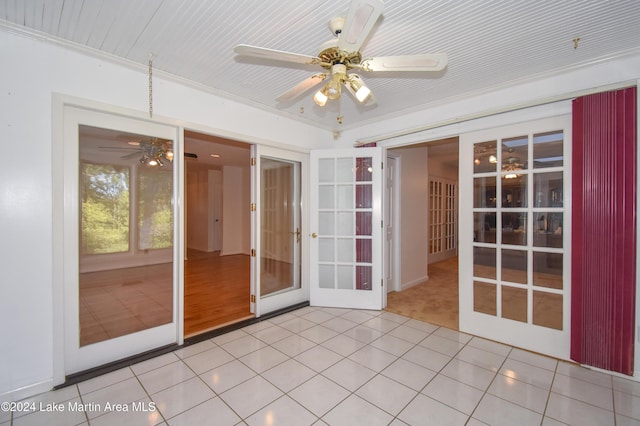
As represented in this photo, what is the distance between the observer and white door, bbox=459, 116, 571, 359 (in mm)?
2633

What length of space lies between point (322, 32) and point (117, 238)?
2.55 meters

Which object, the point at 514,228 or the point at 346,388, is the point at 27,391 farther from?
the point at 514,228

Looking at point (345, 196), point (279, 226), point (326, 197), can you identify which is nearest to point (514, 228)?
point (345, 196)

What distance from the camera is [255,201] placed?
141 inches

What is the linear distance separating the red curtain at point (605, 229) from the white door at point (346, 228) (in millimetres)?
2040

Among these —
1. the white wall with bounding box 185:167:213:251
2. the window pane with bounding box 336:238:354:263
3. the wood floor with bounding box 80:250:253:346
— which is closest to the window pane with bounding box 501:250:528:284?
the window pane with bounding box 336:238:354:263

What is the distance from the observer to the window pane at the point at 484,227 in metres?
3.01

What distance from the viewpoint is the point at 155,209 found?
276 centimetres

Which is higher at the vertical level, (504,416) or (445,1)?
(445,1)

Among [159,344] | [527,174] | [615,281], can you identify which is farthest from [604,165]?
[159,344]

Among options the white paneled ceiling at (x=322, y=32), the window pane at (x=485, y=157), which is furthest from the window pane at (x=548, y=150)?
the white paneled ceiling at (x=322, y=32)

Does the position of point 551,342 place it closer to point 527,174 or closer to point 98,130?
point 527,174

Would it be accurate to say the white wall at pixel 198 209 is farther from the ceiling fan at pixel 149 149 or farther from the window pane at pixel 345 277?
the ceiling fan at pixel 149 149

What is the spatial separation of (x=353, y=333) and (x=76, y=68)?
364 cm
